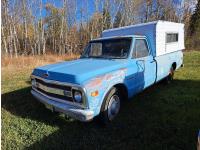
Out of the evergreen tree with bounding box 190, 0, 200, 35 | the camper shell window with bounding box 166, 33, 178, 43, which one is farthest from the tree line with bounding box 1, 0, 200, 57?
the camper shell window with bounding box 166, 33, 178, 43

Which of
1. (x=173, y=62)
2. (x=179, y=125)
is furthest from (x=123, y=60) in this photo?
(x=173, y=62)

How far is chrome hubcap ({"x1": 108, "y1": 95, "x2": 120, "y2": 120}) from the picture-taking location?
15.4ft

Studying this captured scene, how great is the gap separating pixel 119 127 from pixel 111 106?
48cm

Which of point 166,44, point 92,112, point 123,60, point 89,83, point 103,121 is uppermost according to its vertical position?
point 166,44

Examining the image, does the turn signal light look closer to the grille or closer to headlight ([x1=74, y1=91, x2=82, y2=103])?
headlight ([x1=74, y1=91, x2=82, y2=103])

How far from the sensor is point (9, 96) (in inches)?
276

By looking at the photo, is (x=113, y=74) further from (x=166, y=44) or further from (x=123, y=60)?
(x=166, y=44)

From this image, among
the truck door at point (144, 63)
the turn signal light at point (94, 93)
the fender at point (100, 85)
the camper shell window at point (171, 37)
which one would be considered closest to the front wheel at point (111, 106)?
the fender at point (100, 85)

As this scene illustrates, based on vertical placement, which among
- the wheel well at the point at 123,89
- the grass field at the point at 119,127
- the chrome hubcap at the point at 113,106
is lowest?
the grass field at the point at 119,127

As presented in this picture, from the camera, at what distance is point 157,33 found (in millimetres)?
6742

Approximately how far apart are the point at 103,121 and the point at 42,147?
4.33ft

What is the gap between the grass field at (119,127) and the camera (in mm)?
3971

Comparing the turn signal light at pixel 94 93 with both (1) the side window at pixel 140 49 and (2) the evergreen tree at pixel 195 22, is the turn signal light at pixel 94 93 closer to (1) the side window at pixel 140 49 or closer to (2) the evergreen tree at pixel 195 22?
(1) the side window at pixel 140 49

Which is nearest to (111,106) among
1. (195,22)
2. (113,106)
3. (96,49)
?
(113,106)
